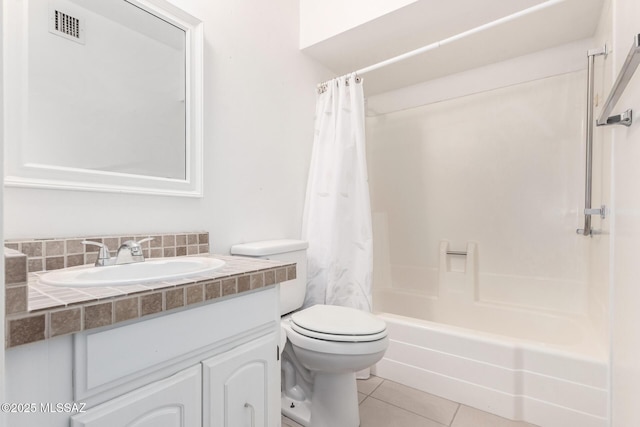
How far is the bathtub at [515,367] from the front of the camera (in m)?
1.34

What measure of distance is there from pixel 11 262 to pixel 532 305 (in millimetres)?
2498

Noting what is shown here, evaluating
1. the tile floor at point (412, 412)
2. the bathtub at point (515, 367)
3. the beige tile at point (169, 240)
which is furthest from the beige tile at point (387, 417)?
the beige tile at point (169, 240)

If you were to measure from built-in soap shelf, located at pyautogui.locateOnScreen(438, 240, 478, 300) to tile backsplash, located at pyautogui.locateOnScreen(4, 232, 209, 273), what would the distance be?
Answer: 1809 mm

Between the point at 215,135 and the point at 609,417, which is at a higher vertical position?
the point at 215,135

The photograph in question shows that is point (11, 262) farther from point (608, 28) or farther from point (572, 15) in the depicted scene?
point (572, 15)

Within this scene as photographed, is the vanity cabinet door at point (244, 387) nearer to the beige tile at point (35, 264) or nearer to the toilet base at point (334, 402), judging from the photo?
the toilet base at point (334, 402)

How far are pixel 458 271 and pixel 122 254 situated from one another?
2.14 metres

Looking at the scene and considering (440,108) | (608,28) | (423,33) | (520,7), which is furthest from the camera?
(440,108)

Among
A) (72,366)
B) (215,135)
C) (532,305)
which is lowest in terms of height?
(532,305)

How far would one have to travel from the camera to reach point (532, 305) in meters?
2.04

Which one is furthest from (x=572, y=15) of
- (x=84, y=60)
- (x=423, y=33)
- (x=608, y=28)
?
(x=84, y=60)

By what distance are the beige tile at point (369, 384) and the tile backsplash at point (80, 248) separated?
3.82 ft

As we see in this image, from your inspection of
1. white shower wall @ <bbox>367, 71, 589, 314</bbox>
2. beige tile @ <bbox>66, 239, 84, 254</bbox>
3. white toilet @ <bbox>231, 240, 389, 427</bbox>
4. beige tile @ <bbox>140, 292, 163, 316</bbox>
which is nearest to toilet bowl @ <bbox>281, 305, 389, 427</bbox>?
white toilet @ <bbox>231, 240, 389, 427</bbox>

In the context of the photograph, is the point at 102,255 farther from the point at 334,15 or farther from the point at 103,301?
the point at 334,15
